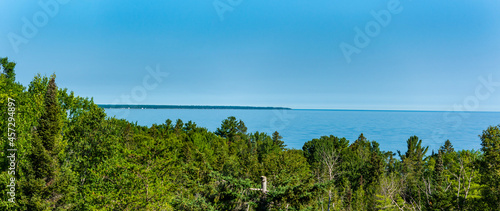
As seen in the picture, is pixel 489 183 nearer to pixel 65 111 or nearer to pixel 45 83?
pixel 65 111

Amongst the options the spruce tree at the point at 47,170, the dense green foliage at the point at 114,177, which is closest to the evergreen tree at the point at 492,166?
the dense green foliage at the point at 114,177

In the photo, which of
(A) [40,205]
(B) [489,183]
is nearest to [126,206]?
(A) [40,205]

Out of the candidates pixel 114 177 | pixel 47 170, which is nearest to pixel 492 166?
pixel 114 177

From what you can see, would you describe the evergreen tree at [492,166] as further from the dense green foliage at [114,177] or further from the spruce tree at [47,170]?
the spruce tree at [47,170]

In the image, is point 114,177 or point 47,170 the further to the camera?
point 114,177

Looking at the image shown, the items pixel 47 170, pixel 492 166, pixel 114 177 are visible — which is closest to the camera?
pixel 492 166

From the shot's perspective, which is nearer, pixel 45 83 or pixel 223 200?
pixel 223 200

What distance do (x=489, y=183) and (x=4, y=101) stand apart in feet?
104

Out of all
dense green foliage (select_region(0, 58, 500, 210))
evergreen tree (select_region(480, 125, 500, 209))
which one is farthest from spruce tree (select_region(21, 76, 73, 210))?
evergreen tree (select_region(480, 125, 500, 209))

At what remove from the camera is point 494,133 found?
16.6 m

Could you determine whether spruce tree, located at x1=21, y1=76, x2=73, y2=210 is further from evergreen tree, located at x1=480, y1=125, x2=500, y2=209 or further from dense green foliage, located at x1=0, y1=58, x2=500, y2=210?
evergreen tree, located at x1=480, y1=125, x2=500, y2=209

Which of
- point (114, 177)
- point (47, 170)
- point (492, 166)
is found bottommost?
point (114, 177)

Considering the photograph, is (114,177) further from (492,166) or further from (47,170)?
(492,166)

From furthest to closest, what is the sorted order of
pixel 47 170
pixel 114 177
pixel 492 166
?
pixel 114 177, pixel 47 170, pixel 492 166
